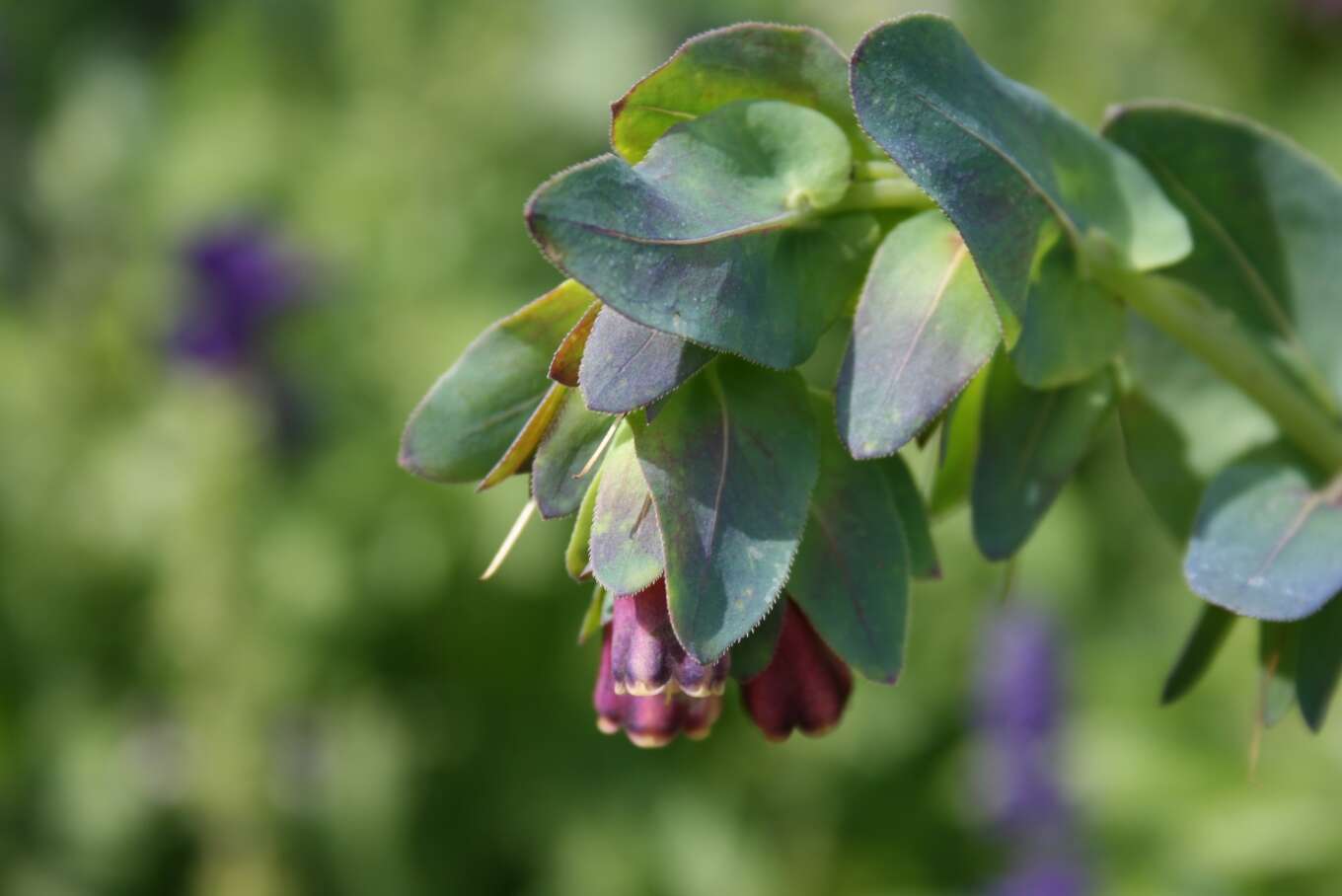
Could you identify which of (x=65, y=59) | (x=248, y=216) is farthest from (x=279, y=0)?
(x=248, y=216)

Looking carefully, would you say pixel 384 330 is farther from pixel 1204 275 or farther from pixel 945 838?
pixel 1204 275

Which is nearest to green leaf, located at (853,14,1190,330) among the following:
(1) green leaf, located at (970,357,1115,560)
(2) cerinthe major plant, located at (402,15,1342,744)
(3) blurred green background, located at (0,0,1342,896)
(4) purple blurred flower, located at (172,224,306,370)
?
(2) cerinthe major plant, located at (402,15,1342,744)

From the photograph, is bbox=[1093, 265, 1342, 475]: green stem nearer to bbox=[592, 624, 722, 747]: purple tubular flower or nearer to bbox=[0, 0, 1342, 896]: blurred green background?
bbox=[592, 624, 722, 747]: purple tubular flower

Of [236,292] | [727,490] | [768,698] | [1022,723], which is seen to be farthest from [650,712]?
[236,292]

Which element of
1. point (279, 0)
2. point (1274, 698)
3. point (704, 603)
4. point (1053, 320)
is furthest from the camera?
point (279, 0)

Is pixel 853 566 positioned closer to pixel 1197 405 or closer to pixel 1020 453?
pixel 1020 453

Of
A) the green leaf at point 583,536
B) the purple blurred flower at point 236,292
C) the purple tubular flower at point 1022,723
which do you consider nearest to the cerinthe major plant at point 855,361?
the green leaf at point 583,536

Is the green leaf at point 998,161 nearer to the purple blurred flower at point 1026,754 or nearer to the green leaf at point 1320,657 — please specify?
the green leaf at point 1320,657
